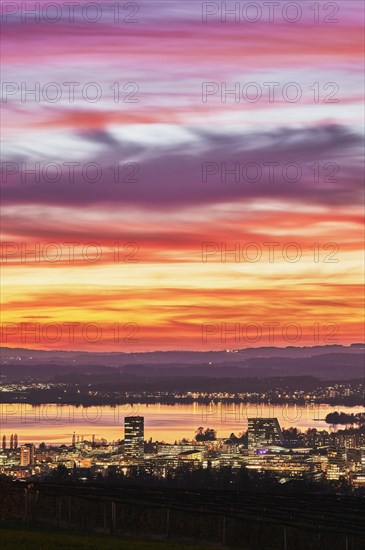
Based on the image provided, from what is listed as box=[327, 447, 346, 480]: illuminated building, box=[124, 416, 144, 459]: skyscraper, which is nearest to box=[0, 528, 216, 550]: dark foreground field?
box=[327, 447, 346, 480]: illuminated building

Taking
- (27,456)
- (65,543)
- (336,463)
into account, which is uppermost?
(65,543)

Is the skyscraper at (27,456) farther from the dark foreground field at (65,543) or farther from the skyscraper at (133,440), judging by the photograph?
the dark foreground field at (65,543)

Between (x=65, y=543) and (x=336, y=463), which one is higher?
(x=65, y=543)

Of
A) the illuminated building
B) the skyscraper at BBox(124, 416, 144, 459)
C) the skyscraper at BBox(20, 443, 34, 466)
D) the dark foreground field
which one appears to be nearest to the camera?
the dark foreground field

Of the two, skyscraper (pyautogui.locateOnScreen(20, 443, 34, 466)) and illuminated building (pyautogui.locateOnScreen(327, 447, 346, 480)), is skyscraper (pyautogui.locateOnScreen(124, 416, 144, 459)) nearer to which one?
skyscraper (pyautogui.locateOnScreen(20, 443, 34, 466))

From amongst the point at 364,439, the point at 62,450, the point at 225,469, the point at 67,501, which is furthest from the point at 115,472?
the point at 364,439

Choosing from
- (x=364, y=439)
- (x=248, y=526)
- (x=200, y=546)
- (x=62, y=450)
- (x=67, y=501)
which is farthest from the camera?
(x=364, y=439)

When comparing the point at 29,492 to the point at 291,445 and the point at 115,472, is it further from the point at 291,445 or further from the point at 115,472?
the point at 291,445

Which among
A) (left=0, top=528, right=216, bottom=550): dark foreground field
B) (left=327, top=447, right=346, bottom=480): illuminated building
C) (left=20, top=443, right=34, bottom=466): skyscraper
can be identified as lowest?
(left=327, top=447, right=346, bottom=480): illuminated building

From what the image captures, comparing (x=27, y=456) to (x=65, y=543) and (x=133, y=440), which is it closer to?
(x=133, y=440)

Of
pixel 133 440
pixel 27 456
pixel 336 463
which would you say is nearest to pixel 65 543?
pixel 27 456

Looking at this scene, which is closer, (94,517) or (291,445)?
(94,517)
